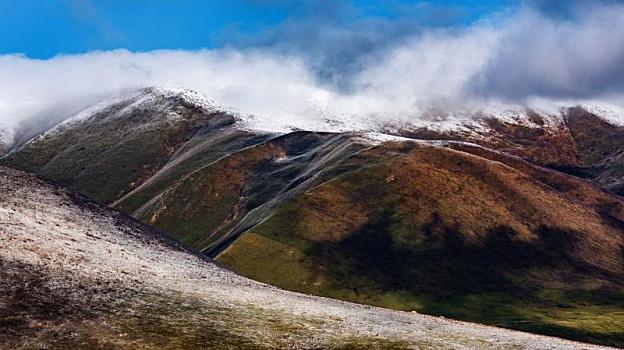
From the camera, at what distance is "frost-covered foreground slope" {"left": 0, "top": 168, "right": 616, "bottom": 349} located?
43438 millimetres

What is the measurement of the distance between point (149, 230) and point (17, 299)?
41726 millimetres

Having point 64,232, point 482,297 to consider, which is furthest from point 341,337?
point 482,297

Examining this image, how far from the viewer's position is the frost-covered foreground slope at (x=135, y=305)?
143 ft

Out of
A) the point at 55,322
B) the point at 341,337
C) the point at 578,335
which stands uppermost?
the point at 578,335

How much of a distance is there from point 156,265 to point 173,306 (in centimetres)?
1567

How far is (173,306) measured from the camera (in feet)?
170

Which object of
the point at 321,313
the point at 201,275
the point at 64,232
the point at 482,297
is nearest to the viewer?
the point at 321,313

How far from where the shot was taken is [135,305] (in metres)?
49.4

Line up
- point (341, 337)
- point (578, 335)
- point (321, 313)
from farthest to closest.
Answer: point (578, 335)
point (321, 313)
point (341, 337)

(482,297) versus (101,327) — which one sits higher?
(482,297)

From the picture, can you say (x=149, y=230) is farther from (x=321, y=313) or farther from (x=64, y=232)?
(x=321, y=313)

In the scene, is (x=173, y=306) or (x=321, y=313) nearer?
(x=173, y=306)

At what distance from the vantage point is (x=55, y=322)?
42719mm

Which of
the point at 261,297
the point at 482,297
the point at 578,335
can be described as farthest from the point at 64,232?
the point at 482,297
